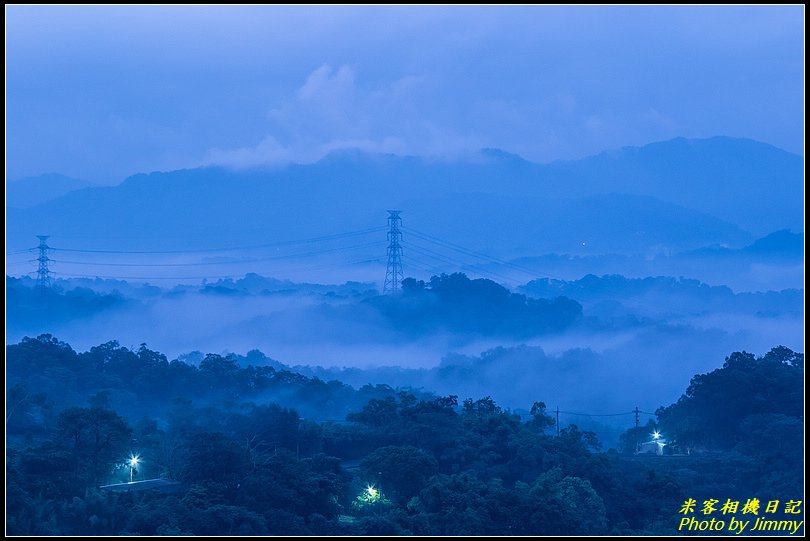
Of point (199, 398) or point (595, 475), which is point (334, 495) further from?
point (199, 398)

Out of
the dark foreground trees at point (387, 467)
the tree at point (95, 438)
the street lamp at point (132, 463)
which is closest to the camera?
the dark foreground trees at point (387, 467)

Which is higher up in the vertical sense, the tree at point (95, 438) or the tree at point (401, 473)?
the tree at point (95, 438)

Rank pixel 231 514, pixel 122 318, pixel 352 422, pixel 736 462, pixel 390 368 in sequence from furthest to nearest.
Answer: pixel 122 318 < pixel 390 368 < pixel 352 422 < pixel 736 462 < pixel 231 514

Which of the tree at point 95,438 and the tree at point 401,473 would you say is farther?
the tree at point 95,438

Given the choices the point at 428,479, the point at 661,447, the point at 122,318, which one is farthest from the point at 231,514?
the point at 122,318

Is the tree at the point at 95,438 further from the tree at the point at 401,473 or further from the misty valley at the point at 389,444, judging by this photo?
the tree at the point at 401,473

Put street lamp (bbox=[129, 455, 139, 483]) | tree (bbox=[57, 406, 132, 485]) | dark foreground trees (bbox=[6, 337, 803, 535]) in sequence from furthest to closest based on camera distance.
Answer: street lamp (bbox=[129, 455, 139, 483]) → tree (bbox=[57, 406, 132, 485]) → dark foreground trees (bbox=[6, 337, 803, 535])

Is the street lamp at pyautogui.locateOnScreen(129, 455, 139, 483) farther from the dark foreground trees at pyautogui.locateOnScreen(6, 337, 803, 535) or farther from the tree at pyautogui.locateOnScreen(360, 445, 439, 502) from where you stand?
the tree at pyautogui.locateOnScreen(360, 445, 439, 502)

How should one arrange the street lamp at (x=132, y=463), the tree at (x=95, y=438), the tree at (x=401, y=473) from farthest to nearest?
the street lamp at (x=132, y=463) < the tree at (x=95, y=438) < the tree at (x=401, y=473)

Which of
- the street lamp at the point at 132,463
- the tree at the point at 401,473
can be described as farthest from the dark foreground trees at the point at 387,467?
the street lamp at the point at 132,463

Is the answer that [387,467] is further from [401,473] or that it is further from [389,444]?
[389,444]

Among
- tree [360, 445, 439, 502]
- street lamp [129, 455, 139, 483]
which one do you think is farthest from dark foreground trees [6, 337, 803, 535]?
street lamp [129, 455, 139, 483]
